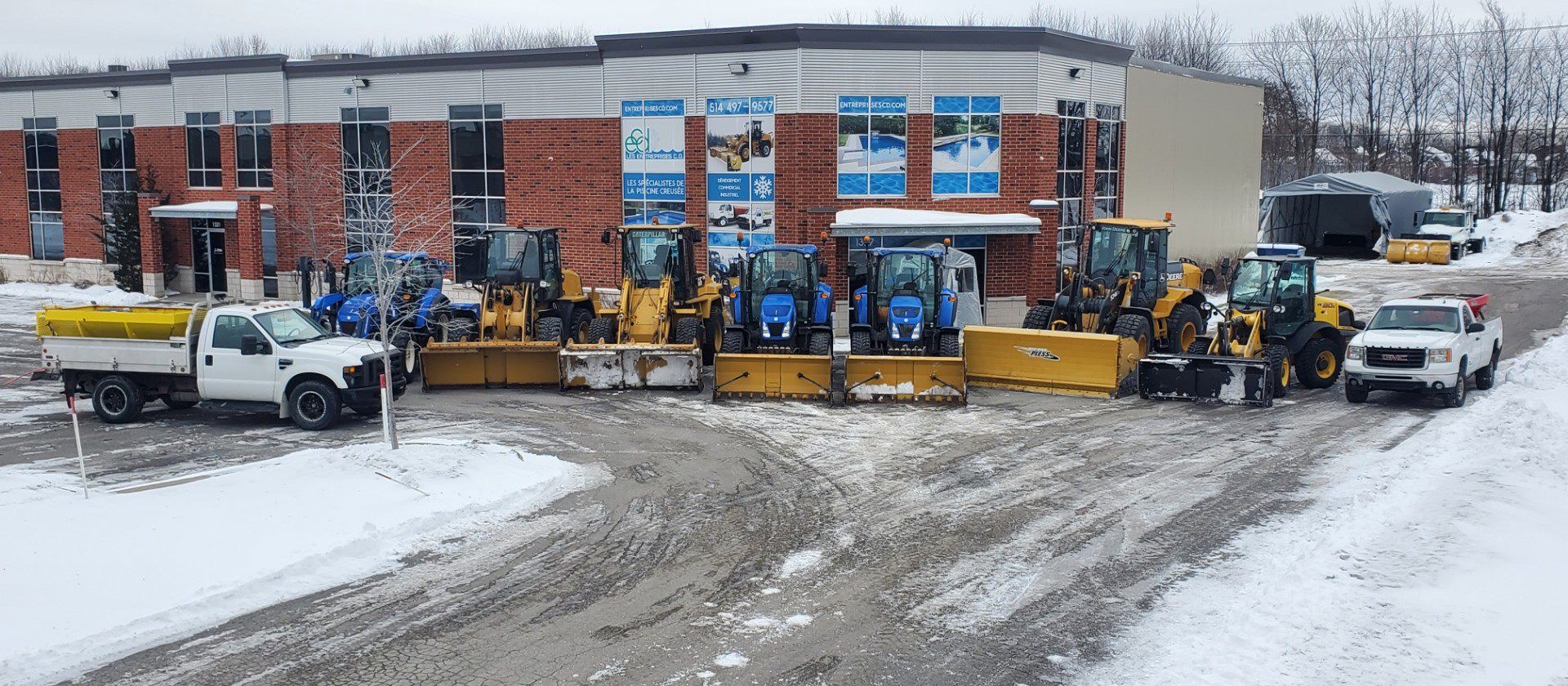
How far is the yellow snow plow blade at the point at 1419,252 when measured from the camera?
43719 mm

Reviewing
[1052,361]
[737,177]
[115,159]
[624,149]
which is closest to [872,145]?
[737,177]

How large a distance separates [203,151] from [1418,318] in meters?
30.8

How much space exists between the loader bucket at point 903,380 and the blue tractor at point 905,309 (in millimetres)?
1059

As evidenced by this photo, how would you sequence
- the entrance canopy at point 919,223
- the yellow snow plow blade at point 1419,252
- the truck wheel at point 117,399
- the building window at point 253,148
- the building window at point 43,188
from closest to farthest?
the truck wheel at point 117,399 → the entrance canopy at point 919,223 → the building window at point 253,148 → the building window at point 43,188 → the yellow snow plow blade at point 1419,252

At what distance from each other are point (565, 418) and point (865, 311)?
5.83 meters

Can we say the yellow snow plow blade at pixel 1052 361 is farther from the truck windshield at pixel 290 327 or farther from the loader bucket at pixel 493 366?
the truck windshield at pixel 290 327

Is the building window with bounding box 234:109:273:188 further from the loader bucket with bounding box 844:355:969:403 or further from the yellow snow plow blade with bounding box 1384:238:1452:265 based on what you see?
the yellow snow plow blade with bounding box 1384:238:1452:265

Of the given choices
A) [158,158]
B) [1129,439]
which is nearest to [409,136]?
[158,158]

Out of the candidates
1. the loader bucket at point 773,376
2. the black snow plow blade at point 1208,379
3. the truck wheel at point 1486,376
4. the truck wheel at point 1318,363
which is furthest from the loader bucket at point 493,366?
the truck wheel at point 1486,376

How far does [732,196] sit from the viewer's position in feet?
88.5

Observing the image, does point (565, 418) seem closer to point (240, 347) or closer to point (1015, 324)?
point (240, 347)

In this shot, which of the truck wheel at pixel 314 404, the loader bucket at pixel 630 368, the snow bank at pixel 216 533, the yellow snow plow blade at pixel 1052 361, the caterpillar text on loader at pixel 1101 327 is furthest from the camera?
the loader bucket at pixel 630 368

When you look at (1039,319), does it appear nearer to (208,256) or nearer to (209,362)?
(209,362)

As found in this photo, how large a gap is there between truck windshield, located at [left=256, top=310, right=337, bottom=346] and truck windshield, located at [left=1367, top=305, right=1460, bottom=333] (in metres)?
15.8
